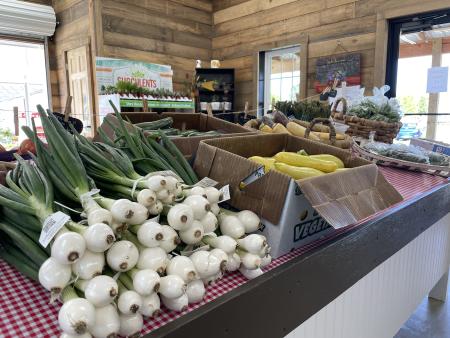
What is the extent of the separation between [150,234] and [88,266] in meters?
0.10

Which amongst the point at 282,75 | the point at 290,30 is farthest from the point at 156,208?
the point at 282,75

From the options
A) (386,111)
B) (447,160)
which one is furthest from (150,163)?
(386,111)

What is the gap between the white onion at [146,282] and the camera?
513 millimetres

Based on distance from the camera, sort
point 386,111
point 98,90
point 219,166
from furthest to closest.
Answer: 1. point 98,90
2. point 386,111
3. point 219,166

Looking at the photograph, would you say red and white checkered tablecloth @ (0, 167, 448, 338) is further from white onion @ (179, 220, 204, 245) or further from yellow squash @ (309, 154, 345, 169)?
yellow squash @ (309, 154, 345, 169)

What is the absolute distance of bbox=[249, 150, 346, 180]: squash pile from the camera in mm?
874

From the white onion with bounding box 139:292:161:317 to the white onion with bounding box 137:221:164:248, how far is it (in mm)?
79

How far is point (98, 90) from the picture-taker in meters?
5.00

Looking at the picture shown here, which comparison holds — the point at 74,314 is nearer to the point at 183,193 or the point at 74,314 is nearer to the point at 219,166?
the point at 183,193

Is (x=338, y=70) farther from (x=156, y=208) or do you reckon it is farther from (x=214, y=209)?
(x=156, y=208)

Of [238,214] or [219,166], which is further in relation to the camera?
[219,166]

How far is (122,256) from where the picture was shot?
52 centimetres

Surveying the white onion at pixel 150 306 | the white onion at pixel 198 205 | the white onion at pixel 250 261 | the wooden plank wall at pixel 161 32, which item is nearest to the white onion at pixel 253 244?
the white onion at pixel 250 261

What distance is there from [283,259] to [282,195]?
0.15 m
